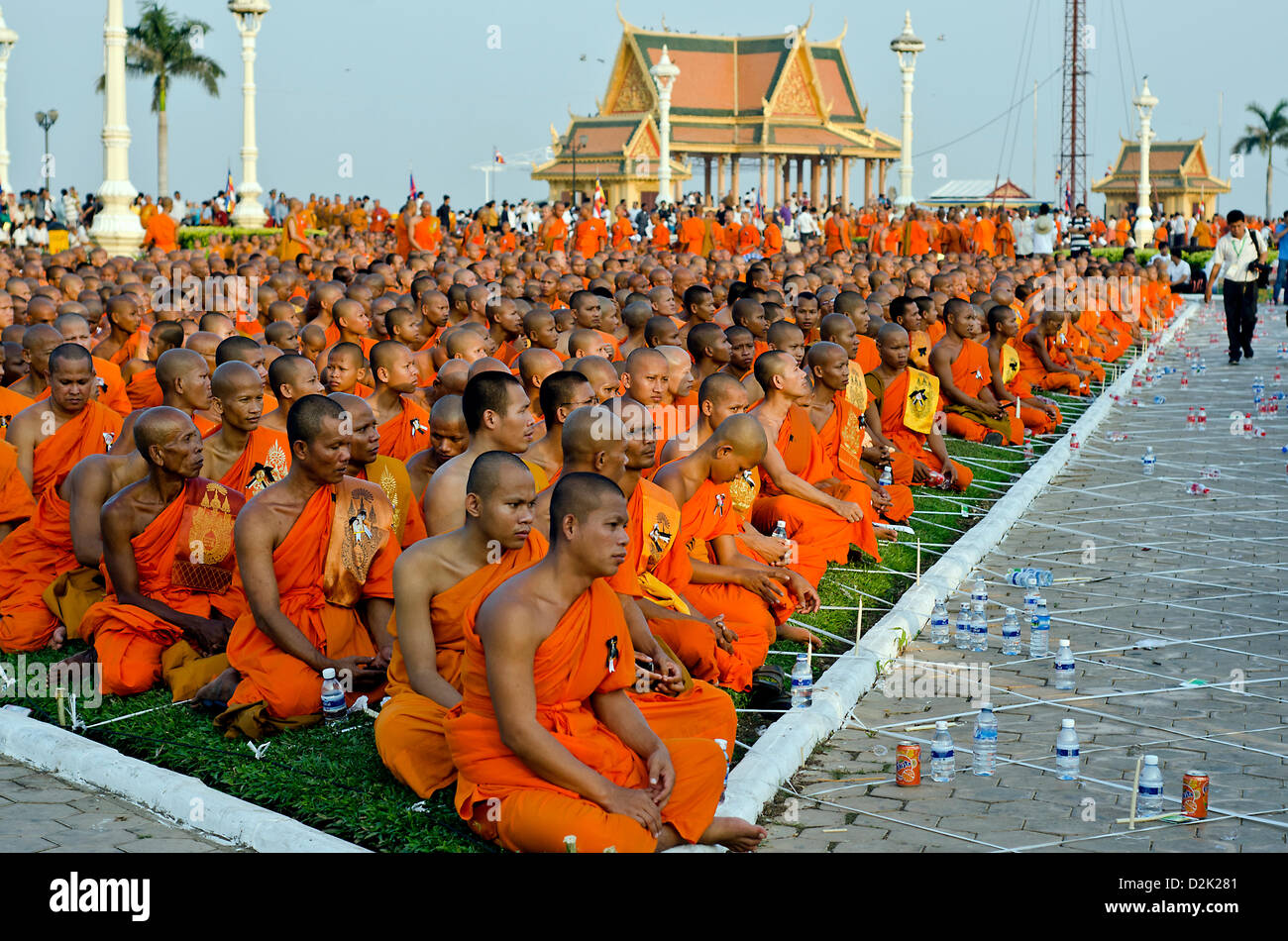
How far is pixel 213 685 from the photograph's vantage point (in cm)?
603

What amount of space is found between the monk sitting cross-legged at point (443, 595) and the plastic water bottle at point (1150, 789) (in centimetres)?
217

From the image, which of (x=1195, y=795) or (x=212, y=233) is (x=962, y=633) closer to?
(x=1195, y=795)

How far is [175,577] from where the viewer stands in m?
6.59

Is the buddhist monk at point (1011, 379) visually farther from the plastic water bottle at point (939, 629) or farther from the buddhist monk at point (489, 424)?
the buddhist monk at point (489, 424)

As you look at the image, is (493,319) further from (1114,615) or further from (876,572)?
(1114,615)

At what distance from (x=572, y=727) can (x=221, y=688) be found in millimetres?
2011

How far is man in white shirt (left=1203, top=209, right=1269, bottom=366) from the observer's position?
62.0ft

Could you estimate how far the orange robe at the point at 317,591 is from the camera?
5.85m

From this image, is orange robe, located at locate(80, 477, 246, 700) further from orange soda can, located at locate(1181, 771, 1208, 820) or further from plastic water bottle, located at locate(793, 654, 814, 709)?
orange soda can, located at locate(1181, 771, 1208, 820)

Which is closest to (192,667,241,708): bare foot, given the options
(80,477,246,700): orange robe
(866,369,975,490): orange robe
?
(80,477,246,700): orange robe

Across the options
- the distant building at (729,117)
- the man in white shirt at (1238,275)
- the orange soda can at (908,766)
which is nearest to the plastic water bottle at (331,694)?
the orange soda can at (908,766)
